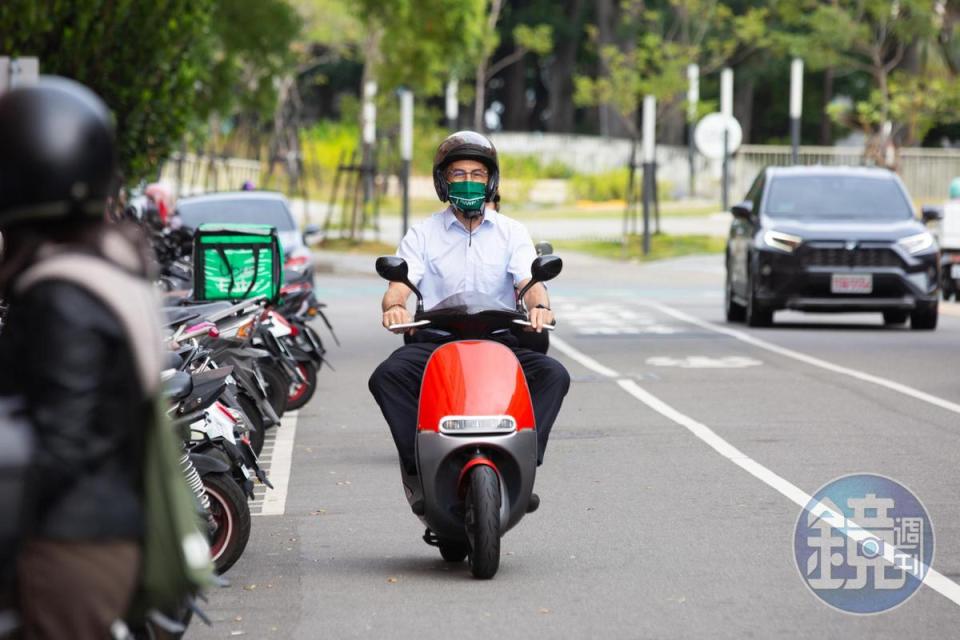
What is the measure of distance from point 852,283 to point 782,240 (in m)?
0.91

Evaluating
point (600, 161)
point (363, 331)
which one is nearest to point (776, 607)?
point (363, 331)

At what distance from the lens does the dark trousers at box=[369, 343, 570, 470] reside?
857 centimetres

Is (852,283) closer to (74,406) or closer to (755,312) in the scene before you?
(755,312)

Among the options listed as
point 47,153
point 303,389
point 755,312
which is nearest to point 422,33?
point 755,312

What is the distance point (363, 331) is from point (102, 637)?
19.3 m

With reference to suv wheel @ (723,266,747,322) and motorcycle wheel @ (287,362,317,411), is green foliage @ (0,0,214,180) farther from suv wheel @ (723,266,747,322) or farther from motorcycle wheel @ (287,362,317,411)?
motorcycle wheel @ (287,362,317,411)

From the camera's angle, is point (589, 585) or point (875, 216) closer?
point (589, 585)

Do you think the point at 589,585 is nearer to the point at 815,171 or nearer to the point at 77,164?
the point at 77,164

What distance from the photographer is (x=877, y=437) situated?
43.2 ft

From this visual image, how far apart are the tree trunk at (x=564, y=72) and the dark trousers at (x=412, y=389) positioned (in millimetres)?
69443

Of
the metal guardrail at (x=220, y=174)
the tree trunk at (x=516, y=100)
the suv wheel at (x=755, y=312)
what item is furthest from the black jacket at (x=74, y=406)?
the tree trunk at (x=516, y=100)

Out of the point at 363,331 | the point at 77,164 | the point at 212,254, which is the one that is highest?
the point at 77,164

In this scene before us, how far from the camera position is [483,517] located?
8.09 meters

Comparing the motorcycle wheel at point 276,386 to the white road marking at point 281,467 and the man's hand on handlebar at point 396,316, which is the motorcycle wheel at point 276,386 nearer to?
the white road marking at point 281,467
